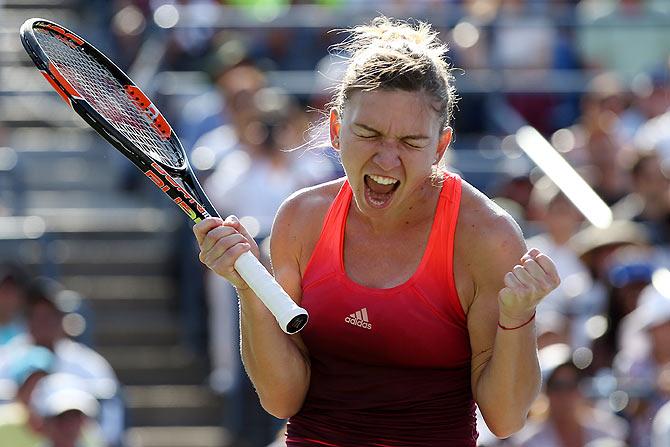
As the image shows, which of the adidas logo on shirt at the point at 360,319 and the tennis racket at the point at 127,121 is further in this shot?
the adidas logo on shirt at the point at 360,319

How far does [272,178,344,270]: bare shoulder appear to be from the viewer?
3404mm

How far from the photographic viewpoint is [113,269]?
9.18 m

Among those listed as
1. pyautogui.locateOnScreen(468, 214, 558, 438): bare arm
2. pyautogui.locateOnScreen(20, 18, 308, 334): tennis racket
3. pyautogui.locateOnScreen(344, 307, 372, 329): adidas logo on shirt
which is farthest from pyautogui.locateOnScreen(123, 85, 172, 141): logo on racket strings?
pyautogui.locateOnScreen(468, 214, 558, 438): bare arm

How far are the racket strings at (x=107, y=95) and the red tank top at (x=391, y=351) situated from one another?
49 cm

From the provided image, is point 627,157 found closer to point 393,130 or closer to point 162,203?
point 162,203

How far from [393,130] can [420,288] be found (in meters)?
0.37

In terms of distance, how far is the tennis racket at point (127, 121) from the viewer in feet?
10.3

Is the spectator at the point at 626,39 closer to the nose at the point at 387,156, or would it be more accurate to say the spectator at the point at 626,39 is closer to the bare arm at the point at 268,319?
the bare arm at the point at 268,319

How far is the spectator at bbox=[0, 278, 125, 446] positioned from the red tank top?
3.36 m

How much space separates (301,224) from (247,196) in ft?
15.6

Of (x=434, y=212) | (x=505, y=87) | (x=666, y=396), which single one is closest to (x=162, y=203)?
(x=505, y=87)

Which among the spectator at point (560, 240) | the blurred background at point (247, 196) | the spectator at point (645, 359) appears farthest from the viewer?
the spectator at point (560, 240)

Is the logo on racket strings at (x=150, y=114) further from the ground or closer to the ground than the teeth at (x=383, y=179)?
further from the ground

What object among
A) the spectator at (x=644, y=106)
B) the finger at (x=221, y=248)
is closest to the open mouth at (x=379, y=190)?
the finger at (x=221, y=248)
